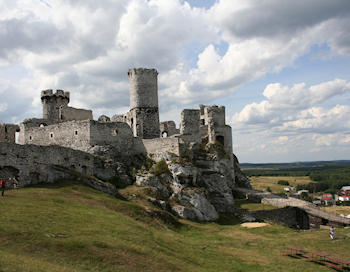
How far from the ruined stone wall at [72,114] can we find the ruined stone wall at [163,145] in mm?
14277

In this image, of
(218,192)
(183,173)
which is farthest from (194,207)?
(218,192)

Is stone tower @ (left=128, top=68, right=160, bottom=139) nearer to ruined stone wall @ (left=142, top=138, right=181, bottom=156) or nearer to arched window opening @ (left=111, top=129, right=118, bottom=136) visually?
ruined stone wall @ (left=142, top=138, right=181, bottom=156)

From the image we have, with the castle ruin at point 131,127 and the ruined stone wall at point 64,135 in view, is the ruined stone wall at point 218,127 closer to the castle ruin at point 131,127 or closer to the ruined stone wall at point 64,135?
the castle ruin at point 131,127

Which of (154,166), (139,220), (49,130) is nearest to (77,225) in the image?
(139,220)

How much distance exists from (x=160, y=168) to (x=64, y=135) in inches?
521

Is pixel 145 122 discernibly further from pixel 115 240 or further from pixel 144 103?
pixel 115 240

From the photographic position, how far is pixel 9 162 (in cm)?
2869

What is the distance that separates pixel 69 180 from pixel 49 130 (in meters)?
12.6

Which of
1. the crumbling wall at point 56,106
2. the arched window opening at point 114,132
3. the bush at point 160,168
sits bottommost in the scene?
the bush at point 160,168

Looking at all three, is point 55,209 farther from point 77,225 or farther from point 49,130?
point 49,130

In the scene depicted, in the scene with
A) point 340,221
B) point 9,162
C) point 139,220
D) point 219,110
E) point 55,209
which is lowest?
point 340,221

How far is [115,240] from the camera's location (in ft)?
58.6

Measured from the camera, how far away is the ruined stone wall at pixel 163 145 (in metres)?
38.8

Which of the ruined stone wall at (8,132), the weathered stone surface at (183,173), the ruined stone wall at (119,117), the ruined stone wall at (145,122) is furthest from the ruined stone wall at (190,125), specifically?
the ruined stone wall at (8,132)
